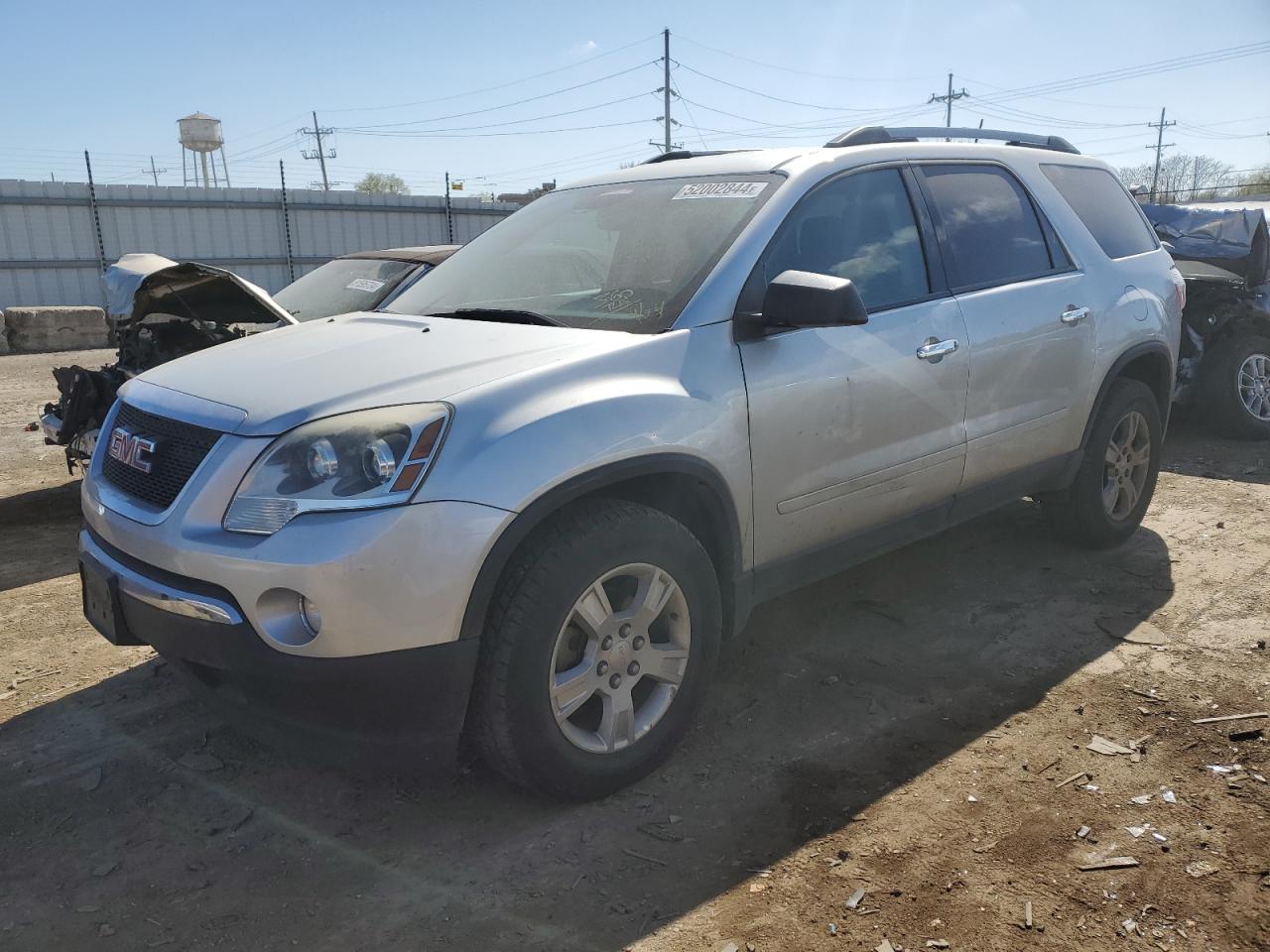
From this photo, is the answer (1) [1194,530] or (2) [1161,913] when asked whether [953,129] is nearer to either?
(1) [1194,530]

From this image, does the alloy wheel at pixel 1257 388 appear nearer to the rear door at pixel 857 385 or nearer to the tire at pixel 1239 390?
the tire at pixel 1239 390

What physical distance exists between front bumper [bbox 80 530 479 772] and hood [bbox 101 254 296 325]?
11.0ft

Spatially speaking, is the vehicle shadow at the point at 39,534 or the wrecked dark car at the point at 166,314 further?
the wrecked dark car at the point at 166,314

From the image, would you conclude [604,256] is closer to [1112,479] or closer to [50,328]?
[1112,479]

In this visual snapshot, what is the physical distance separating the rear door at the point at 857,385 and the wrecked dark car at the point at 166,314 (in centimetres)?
247

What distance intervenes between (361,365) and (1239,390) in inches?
292

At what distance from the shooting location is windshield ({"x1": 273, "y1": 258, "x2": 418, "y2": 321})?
680cm

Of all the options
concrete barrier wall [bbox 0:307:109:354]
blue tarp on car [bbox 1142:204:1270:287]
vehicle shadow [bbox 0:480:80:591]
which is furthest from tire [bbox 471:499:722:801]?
concrete barrier wall [bbox 0:307:109:354]

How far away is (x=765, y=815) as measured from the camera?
2.85 meters

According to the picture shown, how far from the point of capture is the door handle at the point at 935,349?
3621mm

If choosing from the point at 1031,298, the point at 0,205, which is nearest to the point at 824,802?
the point at 1031,298

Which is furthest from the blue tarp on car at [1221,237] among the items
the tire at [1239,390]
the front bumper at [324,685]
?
the front bumper at [324,685]

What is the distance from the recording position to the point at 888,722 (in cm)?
338

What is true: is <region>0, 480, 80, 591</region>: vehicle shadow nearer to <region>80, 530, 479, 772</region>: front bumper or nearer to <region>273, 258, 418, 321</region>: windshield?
<region>273, 258, 418, 321</region>: windshield
